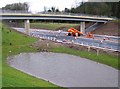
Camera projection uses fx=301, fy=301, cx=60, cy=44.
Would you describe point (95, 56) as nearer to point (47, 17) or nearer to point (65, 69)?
point (65, 69)

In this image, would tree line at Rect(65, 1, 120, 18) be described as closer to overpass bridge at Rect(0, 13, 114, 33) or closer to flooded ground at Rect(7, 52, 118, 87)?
overpass bridge at Rect(0, 13, 114, 33)

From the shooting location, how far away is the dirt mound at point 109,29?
102256 millimetres

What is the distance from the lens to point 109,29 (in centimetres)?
10600

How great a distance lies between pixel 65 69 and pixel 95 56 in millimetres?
10813

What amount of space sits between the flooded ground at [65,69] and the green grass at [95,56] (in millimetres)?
1205

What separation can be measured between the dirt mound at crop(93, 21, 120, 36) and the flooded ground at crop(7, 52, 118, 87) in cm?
4894

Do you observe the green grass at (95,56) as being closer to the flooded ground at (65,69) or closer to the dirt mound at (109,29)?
the flooded ground at (65,69)

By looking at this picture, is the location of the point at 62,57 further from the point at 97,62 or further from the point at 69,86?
the point at 69,86

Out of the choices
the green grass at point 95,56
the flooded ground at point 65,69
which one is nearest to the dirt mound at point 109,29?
the green grass at point 95,56

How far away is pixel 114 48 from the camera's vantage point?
184 ft

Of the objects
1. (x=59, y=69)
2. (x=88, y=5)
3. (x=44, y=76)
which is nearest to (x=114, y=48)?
(x=59, y=69)

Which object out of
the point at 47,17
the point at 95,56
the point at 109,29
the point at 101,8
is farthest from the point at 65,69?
the point at 101,8

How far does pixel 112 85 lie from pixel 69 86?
488 cm

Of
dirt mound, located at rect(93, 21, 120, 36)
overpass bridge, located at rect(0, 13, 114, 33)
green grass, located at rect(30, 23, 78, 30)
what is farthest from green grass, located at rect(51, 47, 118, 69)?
green grass, located at rect(30, 23, 78, 30)
